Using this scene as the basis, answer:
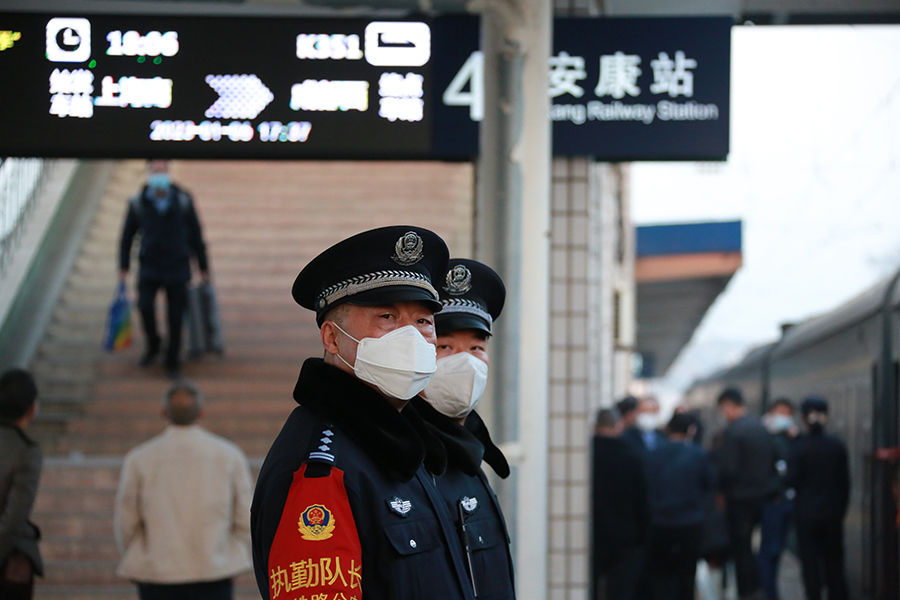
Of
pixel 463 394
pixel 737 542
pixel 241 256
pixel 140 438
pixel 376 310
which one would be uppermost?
pixel 241 256

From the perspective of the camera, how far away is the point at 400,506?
2244 mm

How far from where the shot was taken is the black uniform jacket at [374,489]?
2176 mm

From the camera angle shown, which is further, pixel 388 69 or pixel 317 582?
pixel 388 69

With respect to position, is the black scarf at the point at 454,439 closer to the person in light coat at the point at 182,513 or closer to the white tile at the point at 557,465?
the person in light coat at the point at 182,513

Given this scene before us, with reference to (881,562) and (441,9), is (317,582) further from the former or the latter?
(881,562)

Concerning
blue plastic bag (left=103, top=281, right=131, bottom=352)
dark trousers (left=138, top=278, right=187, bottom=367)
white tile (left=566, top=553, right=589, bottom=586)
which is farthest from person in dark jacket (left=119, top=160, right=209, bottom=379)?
white tile (left=566, top=553, right=589, bottom=586)

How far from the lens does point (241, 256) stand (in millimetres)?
11523

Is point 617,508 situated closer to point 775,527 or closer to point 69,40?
point 775,527

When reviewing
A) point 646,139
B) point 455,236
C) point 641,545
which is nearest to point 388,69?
point 646,139

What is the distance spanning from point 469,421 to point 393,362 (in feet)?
3.06

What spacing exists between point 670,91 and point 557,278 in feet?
3.65

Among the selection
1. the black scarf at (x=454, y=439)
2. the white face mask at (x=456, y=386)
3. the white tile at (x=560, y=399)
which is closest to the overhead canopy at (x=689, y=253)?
the white tile at (x=560, y=399)

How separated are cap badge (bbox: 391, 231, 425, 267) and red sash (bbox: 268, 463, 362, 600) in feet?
1.86

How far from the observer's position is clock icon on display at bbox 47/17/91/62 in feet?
16.1
